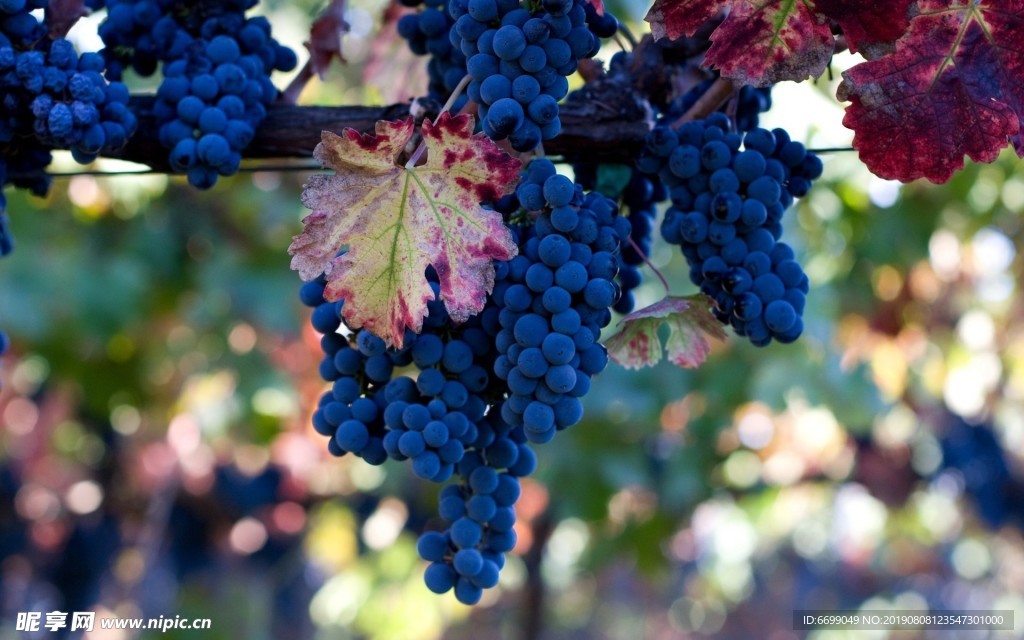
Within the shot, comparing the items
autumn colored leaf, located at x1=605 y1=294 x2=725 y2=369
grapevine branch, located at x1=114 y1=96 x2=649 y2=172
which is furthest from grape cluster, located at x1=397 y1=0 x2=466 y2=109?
autumn colored leaf, located at x1=605 y1=294 x2=725 y2=369

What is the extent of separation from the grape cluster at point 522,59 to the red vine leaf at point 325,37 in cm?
42

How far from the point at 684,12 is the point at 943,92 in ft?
0.75

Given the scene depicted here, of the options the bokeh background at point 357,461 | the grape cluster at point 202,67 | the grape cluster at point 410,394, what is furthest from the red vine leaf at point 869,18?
the bokeh background at point 357,461

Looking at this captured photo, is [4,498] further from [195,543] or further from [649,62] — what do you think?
[649,62]

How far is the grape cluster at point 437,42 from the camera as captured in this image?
107 cm

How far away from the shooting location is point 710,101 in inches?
39.6

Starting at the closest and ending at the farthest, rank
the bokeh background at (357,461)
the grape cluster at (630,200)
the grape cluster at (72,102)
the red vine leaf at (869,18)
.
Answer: the red vine leaf at (869,18) < the grape cluster at (72,102) < the grape cluster at (630,200) < the bokeh background at (357,461)

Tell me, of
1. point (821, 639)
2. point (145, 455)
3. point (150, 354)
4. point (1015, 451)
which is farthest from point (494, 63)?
point (821, 639)

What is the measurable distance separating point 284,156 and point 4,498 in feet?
11.5

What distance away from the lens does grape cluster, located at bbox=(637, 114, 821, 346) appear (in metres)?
0.92

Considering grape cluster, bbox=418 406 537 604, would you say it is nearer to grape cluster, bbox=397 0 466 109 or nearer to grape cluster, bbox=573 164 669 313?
grape cluster, bbox=573 164 669 313

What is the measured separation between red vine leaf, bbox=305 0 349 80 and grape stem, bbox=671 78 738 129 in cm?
45

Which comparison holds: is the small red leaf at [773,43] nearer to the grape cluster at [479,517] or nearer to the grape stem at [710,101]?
the grape stem at [710,101]

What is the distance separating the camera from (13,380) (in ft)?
13.0
